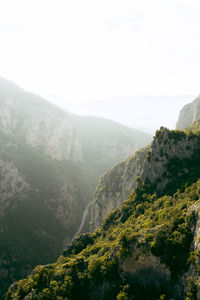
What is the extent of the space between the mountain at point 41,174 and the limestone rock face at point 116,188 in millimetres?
18963

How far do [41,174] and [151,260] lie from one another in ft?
291

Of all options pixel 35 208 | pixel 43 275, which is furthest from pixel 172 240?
pixel 35 208

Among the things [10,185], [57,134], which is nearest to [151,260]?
[10,185]

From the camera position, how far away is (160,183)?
4053 centimetres

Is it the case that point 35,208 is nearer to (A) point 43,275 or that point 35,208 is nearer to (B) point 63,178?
(B) point 63,178

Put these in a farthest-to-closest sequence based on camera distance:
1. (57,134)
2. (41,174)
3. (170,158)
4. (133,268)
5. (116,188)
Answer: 1. (57,134)
2. (41,174)
3. (116,188)
4. (170,158)
5. (133,268)

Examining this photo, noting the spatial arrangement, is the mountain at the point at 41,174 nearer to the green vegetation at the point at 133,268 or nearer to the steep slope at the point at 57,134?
the steep slope at the point at 57,134

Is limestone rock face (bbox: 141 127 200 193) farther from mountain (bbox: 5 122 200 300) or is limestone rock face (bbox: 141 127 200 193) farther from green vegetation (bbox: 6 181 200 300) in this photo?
green vegetation (bbox: 6 181 200 300)

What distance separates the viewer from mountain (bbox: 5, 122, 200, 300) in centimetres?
2191

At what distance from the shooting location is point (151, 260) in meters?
23.7

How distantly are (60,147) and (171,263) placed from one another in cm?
12642

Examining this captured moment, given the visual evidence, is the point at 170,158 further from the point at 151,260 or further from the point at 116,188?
the point at 116,188

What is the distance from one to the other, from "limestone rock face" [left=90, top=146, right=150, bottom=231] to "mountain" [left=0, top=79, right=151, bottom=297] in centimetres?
1896

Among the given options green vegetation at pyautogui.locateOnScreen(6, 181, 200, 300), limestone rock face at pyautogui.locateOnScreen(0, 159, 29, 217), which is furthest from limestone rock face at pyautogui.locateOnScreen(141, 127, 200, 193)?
limestone rock face at pyautogui.locateOnScreen(0, 159, 29, 217)
